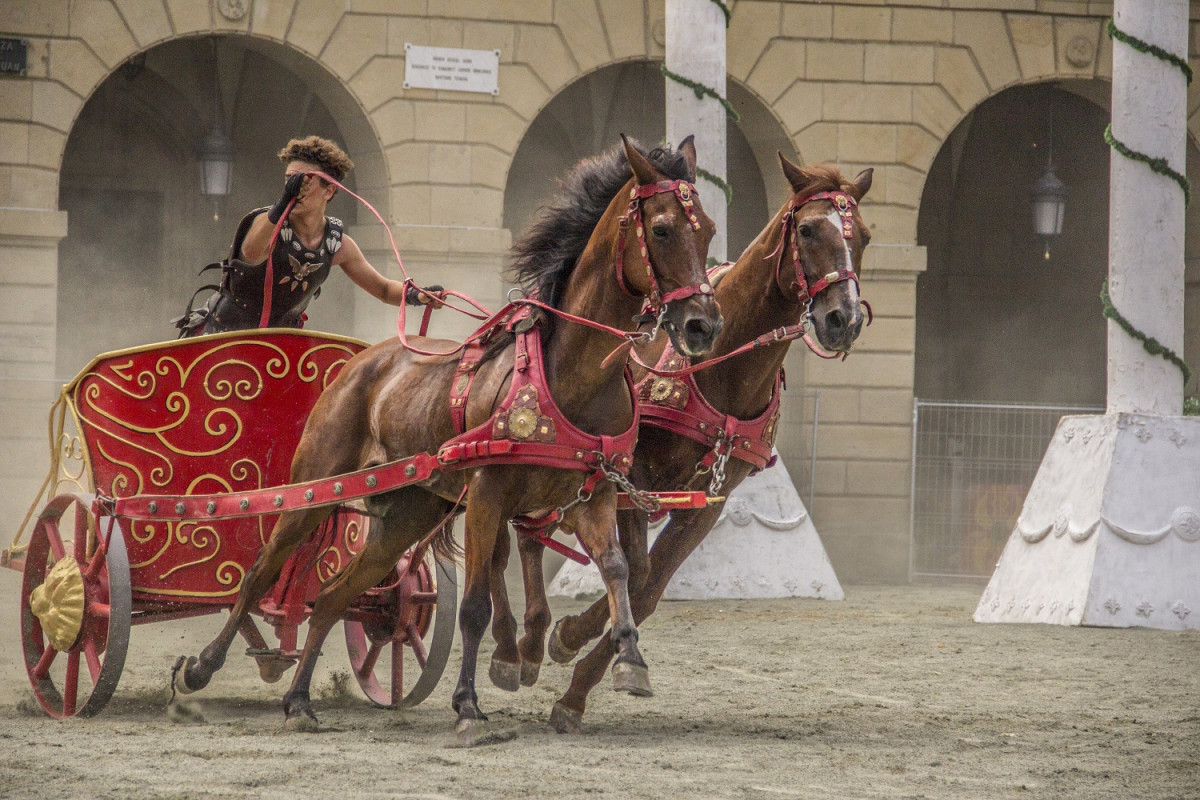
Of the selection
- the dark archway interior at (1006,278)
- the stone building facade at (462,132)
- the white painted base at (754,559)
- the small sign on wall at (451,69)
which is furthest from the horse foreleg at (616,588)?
the dark archway interior at (1006,278)

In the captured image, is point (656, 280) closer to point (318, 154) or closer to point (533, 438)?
point (533, 438)

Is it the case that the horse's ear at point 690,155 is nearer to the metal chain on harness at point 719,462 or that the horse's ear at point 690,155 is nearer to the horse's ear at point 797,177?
the horse's ear at point 797,177

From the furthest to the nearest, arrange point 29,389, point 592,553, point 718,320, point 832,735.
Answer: point 29,389, point 832,735, point 592,553, point 718,320

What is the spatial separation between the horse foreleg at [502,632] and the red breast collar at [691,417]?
2.33ft

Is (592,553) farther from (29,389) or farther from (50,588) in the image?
(29,389)

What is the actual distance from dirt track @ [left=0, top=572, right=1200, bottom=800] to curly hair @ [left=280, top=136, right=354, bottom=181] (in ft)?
6.80

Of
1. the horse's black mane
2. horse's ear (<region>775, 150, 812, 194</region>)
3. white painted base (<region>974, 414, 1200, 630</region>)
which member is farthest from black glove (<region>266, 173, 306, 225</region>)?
white painted base (<region>974, 414, 1200, 630</region>)

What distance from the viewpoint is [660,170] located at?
4805mm

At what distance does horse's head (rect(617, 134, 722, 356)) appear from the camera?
4.55 metres

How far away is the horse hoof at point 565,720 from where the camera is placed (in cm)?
517

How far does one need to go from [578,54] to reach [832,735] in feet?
29.8

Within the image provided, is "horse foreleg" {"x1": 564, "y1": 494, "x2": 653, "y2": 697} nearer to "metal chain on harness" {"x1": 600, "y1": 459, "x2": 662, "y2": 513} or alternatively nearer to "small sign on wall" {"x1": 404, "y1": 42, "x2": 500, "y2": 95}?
"metal chain on harness" {"x1": 600, "y1": 459, "x2": 662, "y2": 513}

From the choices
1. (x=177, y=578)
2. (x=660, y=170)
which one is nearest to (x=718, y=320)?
Answer: (x=660, y=170)

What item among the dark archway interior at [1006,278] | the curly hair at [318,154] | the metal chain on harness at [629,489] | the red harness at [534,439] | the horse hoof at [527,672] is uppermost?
the dark archway interior at [1006,278]
